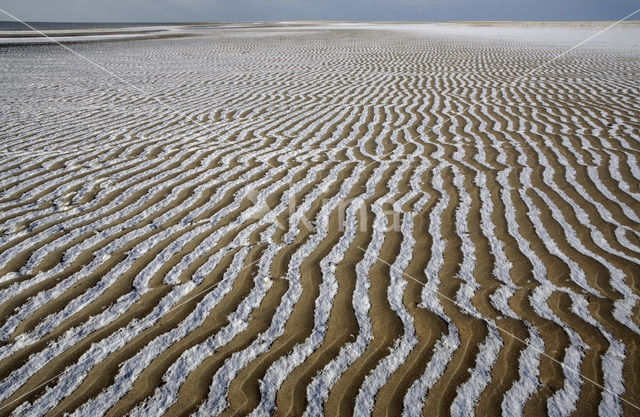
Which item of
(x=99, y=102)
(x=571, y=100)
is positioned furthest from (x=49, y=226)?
(x=571, y=100)

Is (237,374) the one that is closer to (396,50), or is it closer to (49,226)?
(49,226)

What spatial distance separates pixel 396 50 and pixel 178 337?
18.5 m

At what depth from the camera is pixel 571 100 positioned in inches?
340
